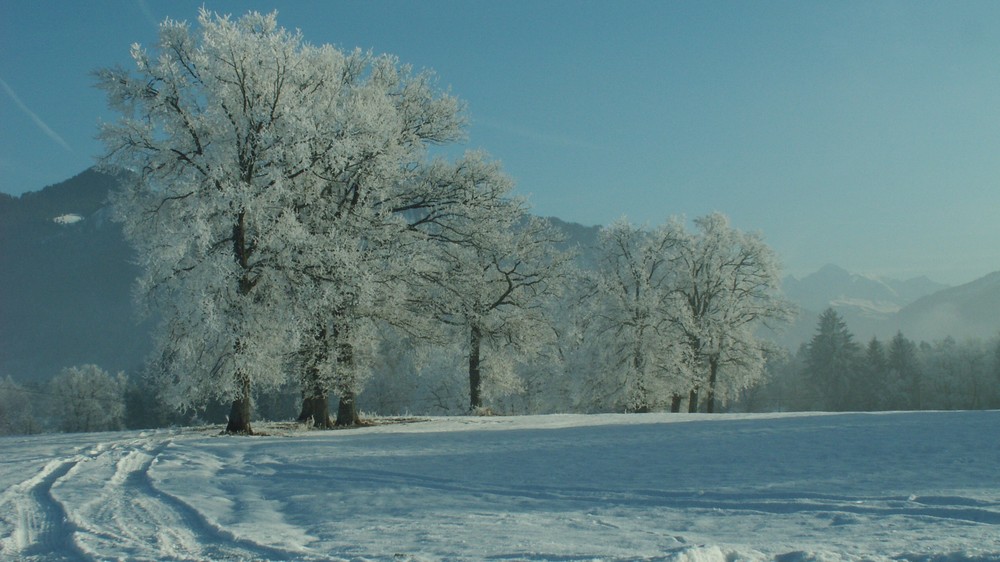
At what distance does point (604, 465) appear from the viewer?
12.0 meters

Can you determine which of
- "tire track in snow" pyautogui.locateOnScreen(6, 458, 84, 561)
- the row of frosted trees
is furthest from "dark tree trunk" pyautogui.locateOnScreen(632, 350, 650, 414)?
"tire track in snow" pyautogui.locateOnScreen(6, 458, 84, 561)

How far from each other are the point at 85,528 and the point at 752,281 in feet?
127

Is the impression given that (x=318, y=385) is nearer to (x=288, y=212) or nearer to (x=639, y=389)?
(x=288, y=212)

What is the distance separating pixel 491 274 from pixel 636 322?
11.5 metres

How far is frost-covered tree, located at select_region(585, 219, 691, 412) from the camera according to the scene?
3834 centimetres

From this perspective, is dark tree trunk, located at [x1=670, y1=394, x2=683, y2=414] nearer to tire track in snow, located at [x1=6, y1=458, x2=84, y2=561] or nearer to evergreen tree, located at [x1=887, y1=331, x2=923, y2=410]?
tire track in snow, located at [x1=6, y1=458, x2=84, y2=561]

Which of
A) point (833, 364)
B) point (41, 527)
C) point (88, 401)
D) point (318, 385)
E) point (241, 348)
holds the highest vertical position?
point (833, 364)

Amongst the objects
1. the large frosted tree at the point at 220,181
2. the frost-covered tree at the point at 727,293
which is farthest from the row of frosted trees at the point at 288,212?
the frost-covered tree at the point at 727,293

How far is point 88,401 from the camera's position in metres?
84.2

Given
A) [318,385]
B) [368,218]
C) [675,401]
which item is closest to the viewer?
[368,218]

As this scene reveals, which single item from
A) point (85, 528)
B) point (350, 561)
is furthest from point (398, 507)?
point (85, 528)

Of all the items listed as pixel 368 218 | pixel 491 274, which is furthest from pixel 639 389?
pixel 368 218

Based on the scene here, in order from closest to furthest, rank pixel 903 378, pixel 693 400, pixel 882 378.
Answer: pixel 693 400, pixel 882 378, pixel 903 378

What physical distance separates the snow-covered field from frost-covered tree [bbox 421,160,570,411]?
8.60m
